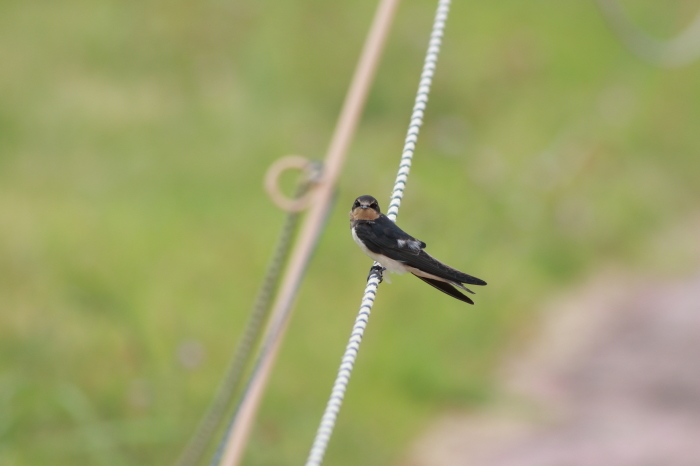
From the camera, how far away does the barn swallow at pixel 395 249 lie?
2.32m

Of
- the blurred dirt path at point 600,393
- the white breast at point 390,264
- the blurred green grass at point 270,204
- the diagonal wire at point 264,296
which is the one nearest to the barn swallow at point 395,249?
the white breast at point 390,264

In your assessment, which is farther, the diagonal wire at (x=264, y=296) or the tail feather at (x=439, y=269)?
the diagonal wire at (x=264, y=296)

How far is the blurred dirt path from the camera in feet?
16.2

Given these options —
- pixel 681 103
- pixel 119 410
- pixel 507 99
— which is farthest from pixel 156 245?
pixel 681 103

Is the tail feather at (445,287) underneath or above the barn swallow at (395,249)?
underneath

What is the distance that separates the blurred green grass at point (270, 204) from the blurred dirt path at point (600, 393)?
0.19 metres

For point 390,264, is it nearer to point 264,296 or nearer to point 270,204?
point 264,296

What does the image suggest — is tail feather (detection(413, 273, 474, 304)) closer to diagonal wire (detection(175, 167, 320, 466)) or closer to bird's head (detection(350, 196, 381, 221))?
bird's head (detection(350, 196, 381, 221))

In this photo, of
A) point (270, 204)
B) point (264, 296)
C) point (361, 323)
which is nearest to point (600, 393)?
point (270, 204)

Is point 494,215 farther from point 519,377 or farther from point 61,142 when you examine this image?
point 61,142

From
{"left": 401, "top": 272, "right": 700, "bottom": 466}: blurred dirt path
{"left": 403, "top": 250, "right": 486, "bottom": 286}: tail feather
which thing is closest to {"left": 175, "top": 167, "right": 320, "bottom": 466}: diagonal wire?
{"left": 403, "top": 250, "right": 486, "bottom": 286}: tail feather

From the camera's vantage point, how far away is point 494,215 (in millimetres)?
6336

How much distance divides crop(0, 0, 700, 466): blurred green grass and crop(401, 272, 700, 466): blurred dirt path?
19cm

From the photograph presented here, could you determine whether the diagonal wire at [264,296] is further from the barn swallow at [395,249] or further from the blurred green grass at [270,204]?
the blurred green grass at [270,204]
